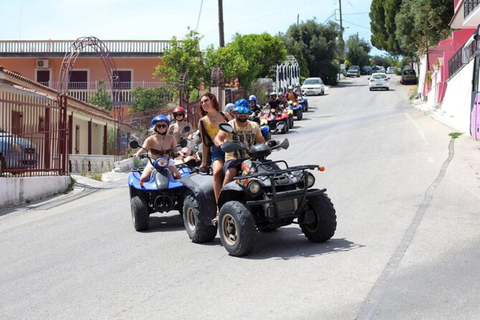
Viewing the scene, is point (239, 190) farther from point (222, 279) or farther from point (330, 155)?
point (330, 155)

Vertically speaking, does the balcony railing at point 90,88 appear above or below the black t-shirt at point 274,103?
above

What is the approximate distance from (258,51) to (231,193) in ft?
140

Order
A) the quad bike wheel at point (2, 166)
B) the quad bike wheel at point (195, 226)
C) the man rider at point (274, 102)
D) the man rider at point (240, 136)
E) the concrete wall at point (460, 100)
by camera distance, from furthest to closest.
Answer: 1. the man rider at point (274, 102)
2. the concrete wall at point (460, 100)
3. the quad bike wheel at point (2, 166)
4. the quad bike wheel at point (195, 226)
5. the man rider at point (240, 136)

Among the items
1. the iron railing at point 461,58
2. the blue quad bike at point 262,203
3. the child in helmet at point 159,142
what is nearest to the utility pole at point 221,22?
the iron railing at point 461,58

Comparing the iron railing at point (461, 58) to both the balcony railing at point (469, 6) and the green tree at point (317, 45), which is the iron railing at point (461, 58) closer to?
the balcony railing at point (469, 6)

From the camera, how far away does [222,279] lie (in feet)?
24.6

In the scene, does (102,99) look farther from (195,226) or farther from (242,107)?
(242,107)

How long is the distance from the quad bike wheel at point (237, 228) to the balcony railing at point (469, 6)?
2838 centimetres

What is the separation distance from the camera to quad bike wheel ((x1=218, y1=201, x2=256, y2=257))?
8.25 metres

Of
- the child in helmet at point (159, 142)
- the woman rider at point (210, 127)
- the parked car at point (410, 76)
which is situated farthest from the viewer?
the parked car at point (410, 76)

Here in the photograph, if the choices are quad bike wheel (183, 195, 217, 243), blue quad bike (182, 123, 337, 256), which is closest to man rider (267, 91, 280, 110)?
quad bike wheel (183, 195, 217, 243)

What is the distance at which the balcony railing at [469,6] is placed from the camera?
34231 millimetres

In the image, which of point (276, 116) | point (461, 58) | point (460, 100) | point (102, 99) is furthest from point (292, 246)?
point (102, 99)

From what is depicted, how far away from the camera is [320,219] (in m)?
8.75
